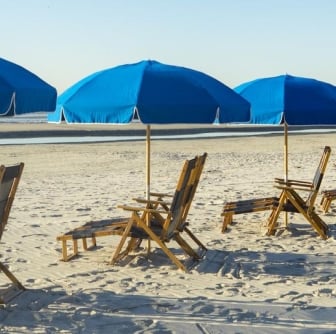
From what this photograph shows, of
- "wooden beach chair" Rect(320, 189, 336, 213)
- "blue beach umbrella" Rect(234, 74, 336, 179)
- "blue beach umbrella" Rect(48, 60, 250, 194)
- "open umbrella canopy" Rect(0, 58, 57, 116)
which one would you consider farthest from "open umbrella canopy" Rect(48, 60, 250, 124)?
"wooden beach chair" Rect(320, 189, 336, 213)

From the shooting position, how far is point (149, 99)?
20.7 ft

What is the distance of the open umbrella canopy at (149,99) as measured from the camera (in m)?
6.30

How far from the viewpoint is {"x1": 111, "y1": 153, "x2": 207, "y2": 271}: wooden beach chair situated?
632cm

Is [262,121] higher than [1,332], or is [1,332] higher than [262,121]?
[262,121]

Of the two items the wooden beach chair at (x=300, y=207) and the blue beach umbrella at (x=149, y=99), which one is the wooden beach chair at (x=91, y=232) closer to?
the blue beach umbrella at (x=149, y=99)

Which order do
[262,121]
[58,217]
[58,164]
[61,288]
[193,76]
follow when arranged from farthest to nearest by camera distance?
[58,164]
[58,217]
[262,121]
[193,76]
[61,288]

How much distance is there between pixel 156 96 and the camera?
6.35 metres

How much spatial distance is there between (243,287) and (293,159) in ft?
48.5

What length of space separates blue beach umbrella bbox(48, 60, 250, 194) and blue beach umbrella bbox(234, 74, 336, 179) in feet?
2.88

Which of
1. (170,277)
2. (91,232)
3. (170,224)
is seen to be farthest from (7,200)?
(170,224)

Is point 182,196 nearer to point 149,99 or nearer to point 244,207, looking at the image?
point 149,99

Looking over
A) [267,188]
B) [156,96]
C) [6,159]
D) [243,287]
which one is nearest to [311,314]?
[243,287]

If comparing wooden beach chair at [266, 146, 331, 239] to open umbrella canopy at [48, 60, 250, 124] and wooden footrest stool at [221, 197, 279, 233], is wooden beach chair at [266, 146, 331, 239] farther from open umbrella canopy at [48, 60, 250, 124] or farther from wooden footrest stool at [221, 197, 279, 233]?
open umbrella canopy at [48, 60, 250, 124]

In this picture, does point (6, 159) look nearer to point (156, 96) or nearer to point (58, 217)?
point (58, 217)
